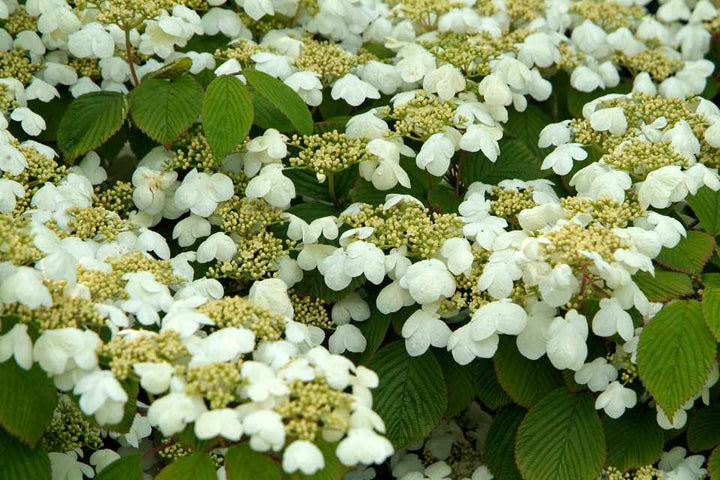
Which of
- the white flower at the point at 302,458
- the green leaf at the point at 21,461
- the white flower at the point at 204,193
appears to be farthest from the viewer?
the white flower at the point at 204,193

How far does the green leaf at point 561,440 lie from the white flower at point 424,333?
0.24 metres

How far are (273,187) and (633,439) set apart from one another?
933 mm

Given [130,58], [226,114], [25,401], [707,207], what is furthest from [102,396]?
[707,207]

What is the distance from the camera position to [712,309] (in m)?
1.74

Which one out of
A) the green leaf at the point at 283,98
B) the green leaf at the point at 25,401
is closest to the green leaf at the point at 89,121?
the green leaf at the point at 283,98

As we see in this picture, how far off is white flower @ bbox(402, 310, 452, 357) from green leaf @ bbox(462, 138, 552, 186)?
53 centimetres

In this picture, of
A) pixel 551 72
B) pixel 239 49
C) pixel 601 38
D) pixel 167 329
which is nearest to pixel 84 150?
pixel 239 49

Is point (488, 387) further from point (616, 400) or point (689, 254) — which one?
point (689, 254)

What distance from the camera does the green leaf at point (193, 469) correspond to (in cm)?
151

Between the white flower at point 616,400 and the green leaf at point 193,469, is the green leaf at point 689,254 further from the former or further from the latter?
the green leaf at point 193,469

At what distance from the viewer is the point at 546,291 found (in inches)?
66.0

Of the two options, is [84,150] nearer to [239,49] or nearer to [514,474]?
[239,49]

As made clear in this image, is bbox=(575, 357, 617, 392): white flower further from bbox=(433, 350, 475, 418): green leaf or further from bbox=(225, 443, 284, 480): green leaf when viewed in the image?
bbox=(225, 443, 284, 480): green leaf

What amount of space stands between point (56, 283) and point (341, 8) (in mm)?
1208
